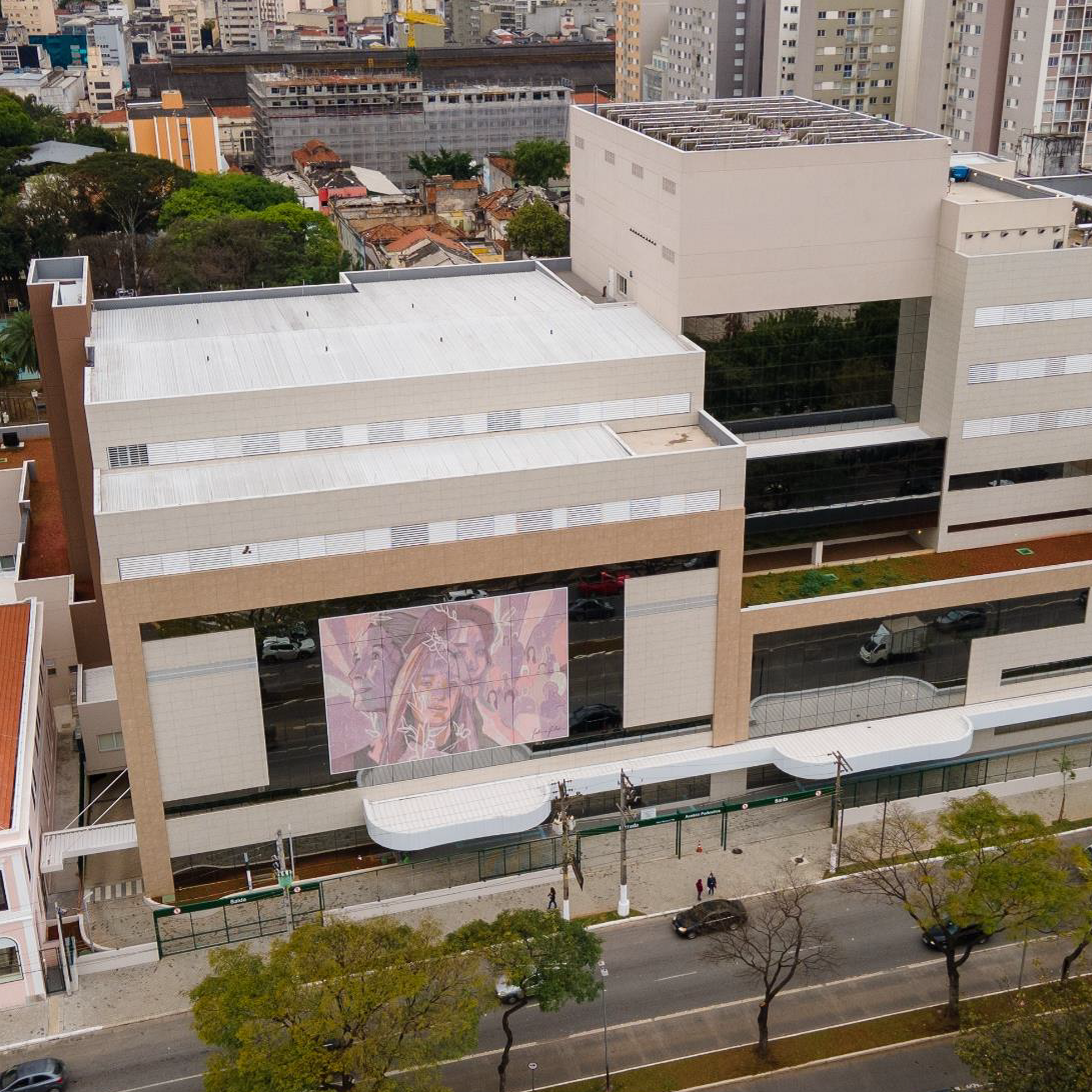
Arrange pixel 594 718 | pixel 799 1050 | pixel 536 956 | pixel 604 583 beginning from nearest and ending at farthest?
pixel 536 956, pixel 799 1050, pixel 604 583, pixel 594 718

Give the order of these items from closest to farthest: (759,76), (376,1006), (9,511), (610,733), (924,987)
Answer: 1. (376,1006)
2. (924,987)
3. (610,733)
4. (9,511)
5. (759,76)

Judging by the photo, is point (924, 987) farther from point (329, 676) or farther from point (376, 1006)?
point (329, 676)

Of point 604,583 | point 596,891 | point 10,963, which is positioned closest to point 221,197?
point 604,583

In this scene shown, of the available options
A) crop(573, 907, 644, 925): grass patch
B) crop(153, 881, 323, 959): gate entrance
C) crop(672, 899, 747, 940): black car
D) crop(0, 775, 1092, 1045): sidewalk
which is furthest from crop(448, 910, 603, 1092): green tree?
crop(153, 881, 323, 959): gate entrance

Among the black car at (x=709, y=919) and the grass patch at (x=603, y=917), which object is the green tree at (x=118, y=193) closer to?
the grass patch at (x=603, y=917)

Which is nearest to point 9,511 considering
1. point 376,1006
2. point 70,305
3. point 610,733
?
point 70,305

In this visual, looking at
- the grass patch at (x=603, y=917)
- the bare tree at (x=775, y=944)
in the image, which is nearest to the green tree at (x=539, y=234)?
the grass patch at (x=603, y=917)

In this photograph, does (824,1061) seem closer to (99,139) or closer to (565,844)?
(565,844)
